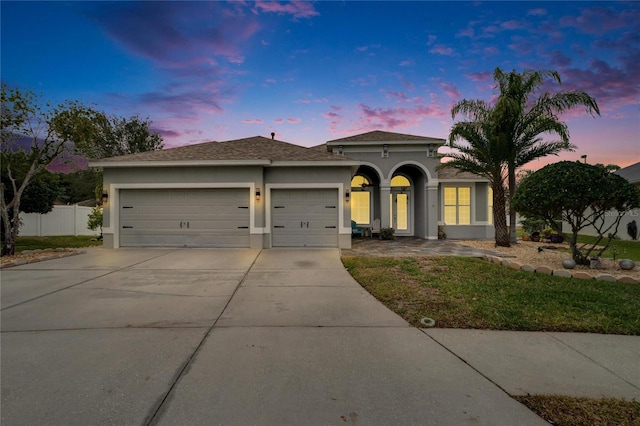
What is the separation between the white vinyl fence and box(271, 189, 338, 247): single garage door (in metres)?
14.1

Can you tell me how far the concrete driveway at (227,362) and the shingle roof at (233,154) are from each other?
6.20m

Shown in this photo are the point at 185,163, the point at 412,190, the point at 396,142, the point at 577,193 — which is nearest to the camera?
the point at 577,193

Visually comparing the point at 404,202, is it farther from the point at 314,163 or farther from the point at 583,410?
the point at 583,410

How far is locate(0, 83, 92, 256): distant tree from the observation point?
8.86m

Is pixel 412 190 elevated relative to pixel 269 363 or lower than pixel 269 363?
elevated

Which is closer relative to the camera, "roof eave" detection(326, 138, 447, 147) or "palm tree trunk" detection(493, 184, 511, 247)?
"palm tree trunk" detection(493, 184, 511, 247)

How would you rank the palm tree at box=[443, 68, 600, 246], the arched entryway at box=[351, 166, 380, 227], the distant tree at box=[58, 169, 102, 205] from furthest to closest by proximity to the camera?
1. the distant tree at box=[58, 169, 102, 205]
2. the arched entryway at box=[351, 166, 380, 227]
3. the palm tree at box=[443, 68, 600, 246]

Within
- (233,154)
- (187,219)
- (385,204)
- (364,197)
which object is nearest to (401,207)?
(385,204)

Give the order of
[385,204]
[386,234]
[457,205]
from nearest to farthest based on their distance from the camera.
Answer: [386,234]
[385,204]
[457,205]

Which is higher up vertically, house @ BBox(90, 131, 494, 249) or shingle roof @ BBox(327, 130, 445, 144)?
shingle roof @ BBox(327, 130, 445, 144)

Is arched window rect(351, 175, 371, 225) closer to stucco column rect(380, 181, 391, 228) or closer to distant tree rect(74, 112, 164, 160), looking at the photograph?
stucco column rect(380, 181, 391, 228)

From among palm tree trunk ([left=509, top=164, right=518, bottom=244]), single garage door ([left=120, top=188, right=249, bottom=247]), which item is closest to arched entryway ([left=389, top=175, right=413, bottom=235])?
palm tree trunk ([left=509, top=164, right=518, bottom=244])

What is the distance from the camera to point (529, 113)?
438 inches

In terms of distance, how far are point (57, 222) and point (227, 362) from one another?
1969 cm
